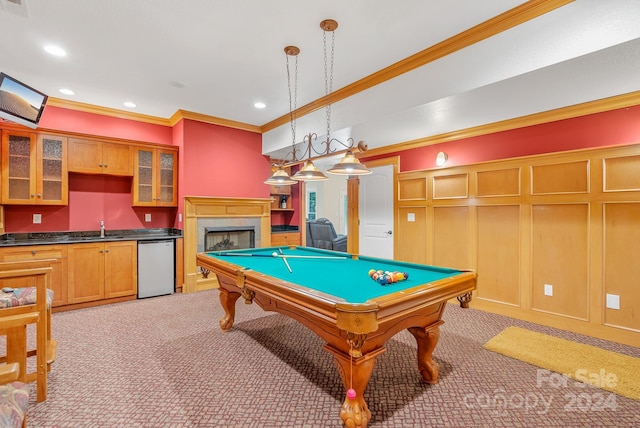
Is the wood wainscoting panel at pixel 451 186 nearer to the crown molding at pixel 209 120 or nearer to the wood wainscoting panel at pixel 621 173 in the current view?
the wood wainscoting panel at pixel 621 173

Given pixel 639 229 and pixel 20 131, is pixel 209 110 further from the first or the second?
pixel 639 229

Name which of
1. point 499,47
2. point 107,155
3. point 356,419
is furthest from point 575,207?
point 107,155

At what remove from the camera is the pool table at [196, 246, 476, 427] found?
59.2 inches

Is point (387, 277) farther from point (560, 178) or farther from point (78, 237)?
point (78, 237)

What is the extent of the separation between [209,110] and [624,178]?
5.04 meters

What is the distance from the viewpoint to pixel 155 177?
4.57 meters

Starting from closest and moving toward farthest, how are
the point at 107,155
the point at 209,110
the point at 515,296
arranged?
the point at 515,296 < the point at 107,155 < the point at 209,110

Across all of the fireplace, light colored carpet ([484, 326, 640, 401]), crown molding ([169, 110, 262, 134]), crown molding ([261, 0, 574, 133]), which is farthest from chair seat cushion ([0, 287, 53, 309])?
light colored carpet ([484, 326, 640, 401])

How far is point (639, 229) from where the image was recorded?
2.76 m

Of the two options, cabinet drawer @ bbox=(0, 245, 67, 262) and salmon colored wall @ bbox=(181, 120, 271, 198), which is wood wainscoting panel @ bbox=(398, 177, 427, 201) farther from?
cabinet drawer @ bbox=(0, 245, 67, 262)

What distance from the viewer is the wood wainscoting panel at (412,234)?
451 cm

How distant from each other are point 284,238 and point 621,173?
5013 millimetres

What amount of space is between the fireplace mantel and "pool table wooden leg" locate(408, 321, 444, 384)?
11.8 feet

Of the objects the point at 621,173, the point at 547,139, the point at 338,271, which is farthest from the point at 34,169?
the point at 621,173
